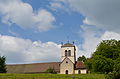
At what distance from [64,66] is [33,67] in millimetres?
13357

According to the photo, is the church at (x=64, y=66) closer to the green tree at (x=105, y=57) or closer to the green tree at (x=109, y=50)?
the green tree at (x=105, y=57)

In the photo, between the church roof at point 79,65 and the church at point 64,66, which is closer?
the church roof at point 79,65

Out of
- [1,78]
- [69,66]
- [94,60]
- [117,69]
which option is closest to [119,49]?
[94,60]

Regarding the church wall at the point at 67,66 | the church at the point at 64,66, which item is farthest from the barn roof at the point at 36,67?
the church wall at the point at 67,66

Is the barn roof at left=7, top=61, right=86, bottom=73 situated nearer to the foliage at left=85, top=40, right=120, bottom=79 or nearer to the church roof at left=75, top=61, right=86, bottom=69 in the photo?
the church roof at left=75, top=61, right=86, bottom=69

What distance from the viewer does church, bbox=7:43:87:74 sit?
8925 cm

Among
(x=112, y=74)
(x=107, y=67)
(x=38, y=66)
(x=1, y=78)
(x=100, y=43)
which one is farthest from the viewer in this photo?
(x=38, y=66)

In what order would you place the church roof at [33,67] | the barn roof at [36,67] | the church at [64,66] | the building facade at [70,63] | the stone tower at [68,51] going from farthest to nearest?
the church roof at [33,67] < the stone tower at [68,51] < the barn roof at [36,67] < the church at [64,66] < the building facade at [70,63]

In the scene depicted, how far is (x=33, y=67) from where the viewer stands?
317ft

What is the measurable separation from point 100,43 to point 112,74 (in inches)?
2231

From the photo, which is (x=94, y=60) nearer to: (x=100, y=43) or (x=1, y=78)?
(x=100, y=43)

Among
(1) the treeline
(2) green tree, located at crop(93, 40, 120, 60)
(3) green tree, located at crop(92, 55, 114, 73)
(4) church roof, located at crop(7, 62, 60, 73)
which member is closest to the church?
(4) church roof, located at crop(7, 62, 60, 73)

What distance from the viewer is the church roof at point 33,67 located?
92794mm

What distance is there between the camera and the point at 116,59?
7281 centimetres
